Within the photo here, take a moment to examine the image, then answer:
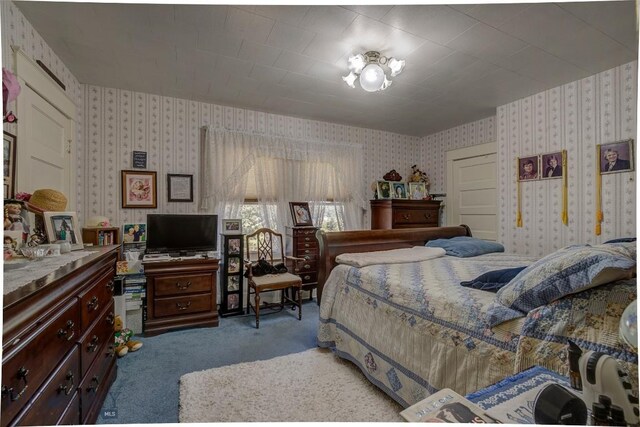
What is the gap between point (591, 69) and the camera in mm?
2582

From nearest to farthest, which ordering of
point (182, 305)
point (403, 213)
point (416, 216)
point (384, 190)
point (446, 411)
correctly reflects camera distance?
point (446, 411)
point (182, 305)
point (403, 213)
point (416, 216)
point (384, 190)

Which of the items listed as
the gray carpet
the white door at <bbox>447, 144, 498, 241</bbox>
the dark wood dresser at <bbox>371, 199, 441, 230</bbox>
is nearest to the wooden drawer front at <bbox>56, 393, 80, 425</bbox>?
the gray carpet

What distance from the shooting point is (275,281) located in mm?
3025

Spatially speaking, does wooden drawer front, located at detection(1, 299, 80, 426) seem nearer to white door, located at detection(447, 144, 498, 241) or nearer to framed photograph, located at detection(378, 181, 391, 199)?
framed photograph, located at detection(378, 181, 391, 199)

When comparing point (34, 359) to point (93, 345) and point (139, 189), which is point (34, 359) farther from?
point (139, 189)

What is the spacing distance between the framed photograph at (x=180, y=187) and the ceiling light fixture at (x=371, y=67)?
2.17m

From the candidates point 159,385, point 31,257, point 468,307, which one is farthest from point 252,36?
point 159,385

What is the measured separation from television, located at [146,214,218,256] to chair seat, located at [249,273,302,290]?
2.16ft

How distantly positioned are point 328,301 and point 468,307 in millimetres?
1177

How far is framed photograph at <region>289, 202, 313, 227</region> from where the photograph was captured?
3.81 m

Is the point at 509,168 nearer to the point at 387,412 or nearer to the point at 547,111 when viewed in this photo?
the point at 547,111

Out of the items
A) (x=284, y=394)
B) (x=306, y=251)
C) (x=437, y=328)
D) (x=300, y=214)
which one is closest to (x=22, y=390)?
(x=284, y=394)

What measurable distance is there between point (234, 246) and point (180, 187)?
3.08 feet

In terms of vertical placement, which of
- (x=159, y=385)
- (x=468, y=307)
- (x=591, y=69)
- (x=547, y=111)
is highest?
(x=591, y=69)
